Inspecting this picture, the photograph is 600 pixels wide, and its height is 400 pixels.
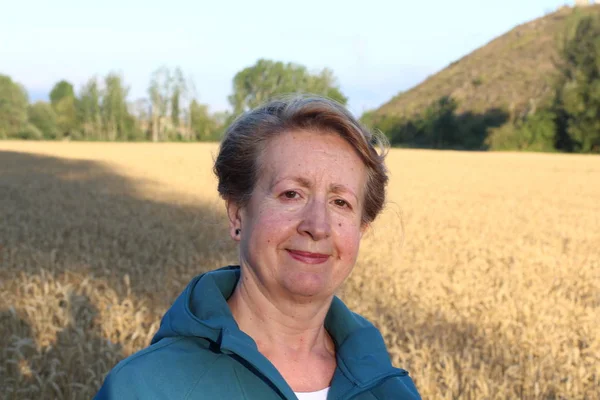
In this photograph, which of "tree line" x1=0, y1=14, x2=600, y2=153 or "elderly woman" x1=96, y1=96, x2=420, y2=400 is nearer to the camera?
"elderly woman" x1=96, y1=96, x2=420, y2=400

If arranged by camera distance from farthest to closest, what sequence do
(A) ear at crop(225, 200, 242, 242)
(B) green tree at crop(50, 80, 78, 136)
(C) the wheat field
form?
(B) green tree at crop(50, 80, 78, 136) < (C) the wheat field < (A) ear at crop(225, 200, 242, 242)

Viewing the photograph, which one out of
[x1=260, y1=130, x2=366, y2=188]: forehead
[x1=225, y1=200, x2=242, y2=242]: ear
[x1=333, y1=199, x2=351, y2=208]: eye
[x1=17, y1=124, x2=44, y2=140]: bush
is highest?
[x1=260, y1=130, x2=366, y2=188]: forehead

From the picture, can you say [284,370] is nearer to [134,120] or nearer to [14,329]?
[14,329]

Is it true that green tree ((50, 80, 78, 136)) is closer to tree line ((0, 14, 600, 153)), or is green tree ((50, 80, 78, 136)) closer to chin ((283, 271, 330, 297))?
tree line ((0, 14, 600, 153))

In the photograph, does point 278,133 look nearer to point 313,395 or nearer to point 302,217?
point 302,217

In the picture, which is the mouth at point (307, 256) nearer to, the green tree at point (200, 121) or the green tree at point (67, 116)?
the green tree at point (200, 121)

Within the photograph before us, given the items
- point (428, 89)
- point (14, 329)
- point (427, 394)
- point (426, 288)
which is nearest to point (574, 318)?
point (426, 288)

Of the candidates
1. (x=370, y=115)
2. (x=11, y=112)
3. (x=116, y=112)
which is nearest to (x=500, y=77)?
(x=370, y=115)

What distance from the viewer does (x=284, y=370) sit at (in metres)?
1.88

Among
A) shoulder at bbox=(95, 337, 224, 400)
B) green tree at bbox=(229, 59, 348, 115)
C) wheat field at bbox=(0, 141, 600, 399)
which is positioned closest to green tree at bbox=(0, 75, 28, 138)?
green tree at bbox=(229, 59, 348, 115)

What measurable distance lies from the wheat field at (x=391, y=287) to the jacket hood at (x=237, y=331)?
0.62m

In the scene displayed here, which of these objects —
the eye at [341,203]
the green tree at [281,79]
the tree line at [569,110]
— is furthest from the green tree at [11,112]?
the eye at [341,203]

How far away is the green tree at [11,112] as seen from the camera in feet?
258

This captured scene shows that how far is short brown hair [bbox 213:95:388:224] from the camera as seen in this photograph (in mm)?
1847
